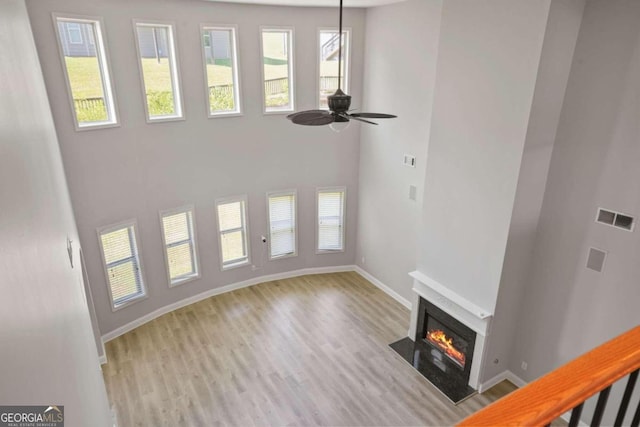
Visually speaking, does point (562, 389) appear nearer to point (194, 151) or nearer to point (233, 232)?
point (194, 151)

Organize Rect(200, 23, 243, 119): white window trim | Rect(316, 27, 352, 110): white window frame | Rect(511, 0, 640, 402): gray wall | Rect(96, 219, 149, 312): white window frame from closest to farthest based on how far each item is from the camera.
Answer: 1. Rect(511, 0, 640, 402): gray wall
2. Rect(96, 219, 149, 312): white window frame
3. Rect(200, 23, 243, 119): white window trim
4. Rect(316, 27, 352, 110): white window frame

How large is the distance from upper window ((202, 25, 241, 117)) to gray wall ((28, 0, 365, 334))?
0.50 ft

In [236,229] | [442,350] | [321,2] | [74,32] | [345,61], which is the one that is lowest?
[442,350]

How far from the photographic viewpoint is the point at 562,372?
3.26 feet

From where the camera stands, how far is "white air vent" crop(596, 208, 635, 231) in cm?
472

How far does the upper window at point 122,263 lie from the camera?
7113 millimetres

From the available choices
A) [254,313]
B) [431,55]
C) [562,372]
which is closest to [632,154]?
[431,55]

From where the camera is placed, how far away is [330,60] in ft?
27.6

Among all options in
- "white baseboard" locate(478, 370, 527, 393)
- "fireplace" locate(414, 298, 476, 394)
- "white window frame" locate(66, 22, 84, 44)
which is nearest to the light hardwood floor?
"white baseboard" locate(478, 370, 527, 393)

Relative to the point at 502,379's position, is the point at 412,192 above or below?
above

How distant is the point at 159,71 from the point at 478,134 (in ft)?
18.1

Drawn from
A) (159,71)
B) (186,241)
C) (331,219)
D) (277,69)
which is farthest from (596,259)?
(159,71)

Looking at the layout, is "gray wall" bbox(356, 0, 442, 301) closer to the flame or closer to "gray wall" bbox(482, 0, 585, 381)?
the flame

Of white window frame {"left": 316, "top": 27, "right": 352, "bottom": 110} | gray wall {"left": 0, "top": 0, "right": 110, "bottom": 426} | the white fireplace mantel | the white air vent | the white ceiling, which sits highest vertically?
the white ceiling
